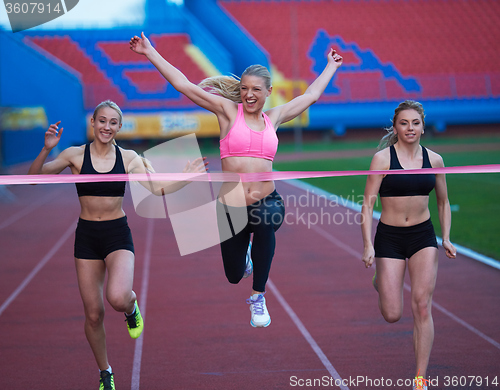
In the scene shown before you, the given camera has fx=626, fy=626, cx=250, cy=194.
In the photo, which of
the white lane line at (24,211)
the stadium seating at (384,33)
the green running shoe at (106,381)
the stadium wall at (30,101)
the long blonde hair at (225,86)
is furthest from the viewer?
the stadium seating at (384,33)

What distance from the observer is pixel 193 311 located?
7.01 m

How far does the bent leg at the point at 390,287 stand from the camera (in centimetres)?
426

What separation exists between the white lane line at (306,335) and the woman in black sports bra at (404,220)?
3.51ft

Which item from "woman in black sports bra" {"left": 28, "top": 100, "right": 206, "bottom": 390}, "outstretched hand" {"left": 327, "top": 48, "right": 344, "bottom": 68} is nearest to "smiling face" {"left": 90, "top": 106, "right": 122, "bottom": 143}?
"woman in black sports bra" {"left": 28, "top": 100, "right": 206, "bottom": 390}

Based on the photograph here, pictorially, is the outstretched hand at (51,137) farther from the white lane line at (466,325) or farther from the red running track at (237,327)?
the white lane line at (466,325)

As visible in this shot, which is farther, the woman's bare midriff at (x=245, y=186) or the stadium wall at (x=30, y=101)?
the stadium wall at (x=30, y=101)

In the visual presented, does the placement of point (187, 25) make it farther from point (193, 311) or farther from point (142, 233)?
point (193, 311)

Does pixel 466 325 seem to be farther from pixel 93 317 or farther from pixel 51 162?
pixel 51 162

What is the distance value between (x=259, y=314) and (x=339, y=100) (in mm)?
26789

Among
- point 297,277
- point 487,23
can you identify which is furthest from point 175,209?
point 487,23

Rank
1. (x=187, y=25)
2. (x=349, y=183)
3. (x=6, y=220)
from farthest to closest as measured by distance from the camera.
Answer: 1. (x=187, y=25)
2. (x=349, y=183)
3. (x=6, y=220)

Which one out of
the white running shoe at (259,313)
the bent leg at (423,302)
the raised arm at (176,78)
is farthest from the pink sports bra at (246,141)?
the bent leg at (423,302)

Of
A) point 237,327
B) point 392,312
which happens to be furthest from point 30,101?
point 392,312

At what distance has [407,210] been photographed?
14.3ft
